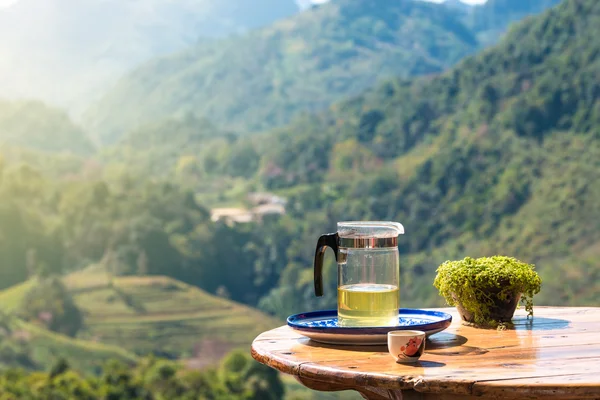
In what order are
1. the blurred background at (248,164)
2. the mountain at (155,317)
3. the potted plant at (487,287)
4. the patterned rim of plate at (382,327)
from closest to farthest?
1. the patterned rim of plate at (382,327)
2. the potted plant at (487,287)
3. the blurred background at (248,164)
4. the mountain at (155,317)

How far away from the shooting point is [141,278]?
55.6 ft

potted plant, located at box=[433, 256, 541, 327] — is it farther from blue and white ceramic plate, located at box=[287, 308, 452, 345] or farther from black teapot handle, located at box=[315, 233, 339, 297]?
black teapot handle, located at box=[315, 233, 339, 297]

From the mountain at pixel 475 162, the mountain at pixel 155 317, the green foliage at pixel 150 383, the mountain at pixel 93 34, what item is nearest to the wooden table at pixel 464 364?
the green foliage at pixel 150 383

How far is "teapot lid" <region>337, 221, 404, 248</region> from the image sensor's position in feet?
6.22

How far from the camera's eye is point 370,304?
1.86 meters

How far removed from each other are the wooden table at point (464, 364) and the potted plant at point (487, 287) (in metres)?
0.05

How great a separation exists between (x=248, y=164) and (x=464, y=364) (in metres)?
18.4

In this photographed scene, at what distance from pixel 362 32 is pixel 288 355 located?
21179 millimetres

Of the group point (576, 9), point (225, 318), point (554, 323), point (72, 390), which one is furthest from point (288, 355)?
point (576, 9)

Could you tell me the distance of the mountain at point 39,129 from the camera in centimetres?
1822

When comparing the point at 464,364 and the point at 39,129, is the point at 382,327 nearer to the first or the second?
the point at 464,364

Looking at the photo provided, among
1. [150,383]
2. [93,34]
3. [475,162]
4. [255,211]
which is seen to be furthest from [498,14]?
[150,383]

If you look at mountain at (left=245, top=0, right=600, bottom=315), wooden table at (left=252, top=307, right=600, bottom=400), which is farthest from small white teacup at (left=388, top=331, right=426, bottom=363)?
mountain at (left=245, top=0, right=600, bottom=315)

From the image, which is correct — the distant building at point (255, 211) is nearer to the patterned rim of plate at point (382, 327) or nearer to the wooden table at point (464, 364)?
the patterned rim of plate at point (382, 327)
